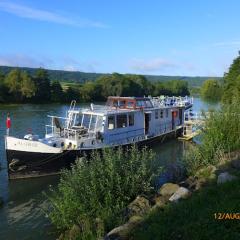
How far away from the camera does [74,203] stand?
11844 mm

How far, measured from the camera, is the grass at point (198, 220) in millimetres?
6906

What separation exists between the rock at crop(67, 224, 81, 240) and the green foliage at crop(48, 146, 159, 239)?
14 cm

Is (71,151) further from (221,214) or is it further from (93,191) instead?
(221,214)

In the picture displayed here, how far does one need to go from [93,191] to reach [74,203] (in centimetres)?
69

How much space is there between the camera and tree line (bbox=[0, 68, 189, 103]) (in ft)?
284

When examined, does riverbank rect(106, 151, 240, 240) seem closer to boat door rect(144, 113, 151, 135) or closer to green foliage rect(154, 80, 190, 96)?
boat door rect(144, 113, 151, 135)

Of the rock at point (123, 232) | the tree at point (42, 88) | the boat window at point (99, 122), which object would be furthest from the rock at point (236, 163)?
the tree at point (42, 88)

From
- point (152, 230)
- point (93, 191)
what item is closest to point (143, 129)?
point (93, 191)

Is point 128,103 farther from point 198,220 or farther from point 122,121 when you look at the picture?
point 198,220

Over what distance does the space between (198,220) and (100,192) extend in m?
5.16

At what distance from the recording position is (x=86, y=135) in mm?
23266

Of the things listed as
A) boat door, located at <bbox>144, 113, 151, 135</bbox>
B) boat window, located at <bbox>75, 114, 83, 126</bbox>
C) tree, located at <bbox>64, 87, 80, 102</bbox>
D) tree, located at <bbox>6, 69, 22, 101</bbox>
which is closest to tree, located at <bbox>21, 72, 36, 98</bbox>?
tree, located at <bbox>6, 69, 22, 101</bbox>

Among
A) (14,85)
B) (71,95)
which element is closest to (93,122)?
(14,85)

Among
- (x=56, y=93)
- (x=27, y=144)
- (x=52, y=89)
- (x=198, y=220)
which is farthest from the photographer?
(x=52, y=89)
